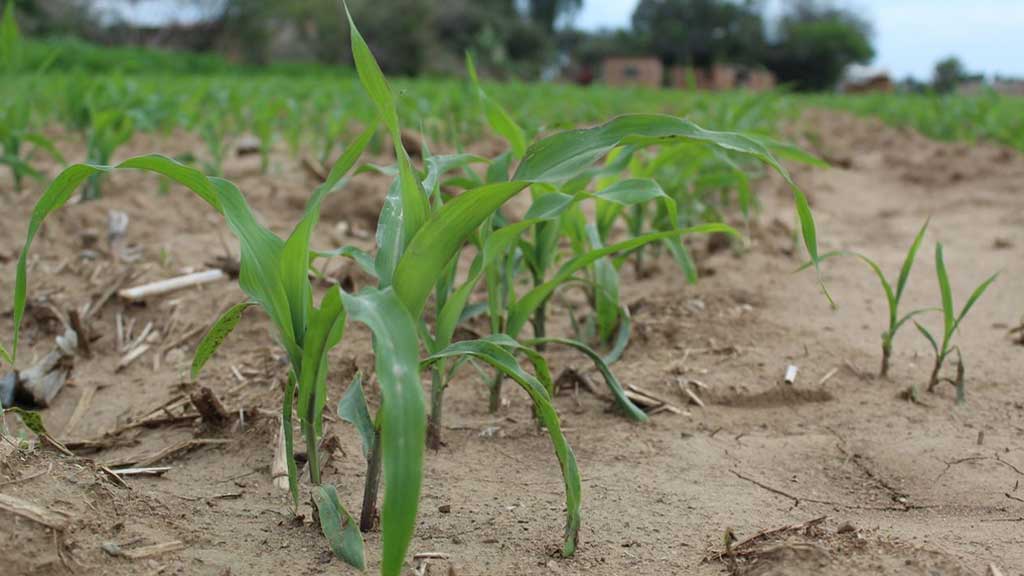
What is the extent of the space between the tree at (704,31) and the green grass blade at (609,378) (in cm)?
3214

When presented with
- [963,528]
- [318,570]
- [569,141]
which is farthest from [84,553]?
[963,528]

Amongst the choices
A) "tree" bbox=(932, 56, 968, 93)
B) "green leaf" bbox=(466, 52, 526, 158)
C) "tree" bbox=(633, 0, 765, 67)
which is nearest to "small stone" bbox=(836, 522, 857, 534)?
"green leaf" bbox=(466, 52, 526, 158)

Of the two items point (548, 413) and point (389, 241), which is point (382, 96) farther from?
point (548, 413)

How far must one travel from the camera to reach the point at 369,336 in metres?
2.12

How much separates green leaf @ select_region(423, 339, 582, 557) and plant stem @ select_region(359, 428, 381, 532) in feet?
0.45

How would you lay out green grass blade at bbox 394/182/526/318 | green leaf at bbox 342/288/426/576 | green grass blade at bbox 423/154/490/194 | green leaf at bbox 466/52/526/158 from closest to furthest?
green leaf at bbox 342/288/426/576, green grass blade at bbox 394/182/526/318, green grass blade at bbox 423/154/490/194, green leaf at bbox 466/52/526/158

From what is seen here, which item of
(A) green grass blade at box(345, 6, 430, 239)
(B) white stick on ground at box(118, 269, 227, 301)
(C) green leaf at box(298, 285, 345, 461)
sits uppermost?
(A) green grass blade at box(345, 6, 430, 239)

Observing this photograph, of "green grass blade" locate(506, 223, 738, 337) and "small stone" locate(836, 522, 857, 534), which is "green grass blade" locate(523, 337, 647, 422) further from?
"small stone" locate(836, 522, 857, 534)

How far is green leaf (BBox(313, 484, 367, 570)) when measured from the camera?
45.2 inches

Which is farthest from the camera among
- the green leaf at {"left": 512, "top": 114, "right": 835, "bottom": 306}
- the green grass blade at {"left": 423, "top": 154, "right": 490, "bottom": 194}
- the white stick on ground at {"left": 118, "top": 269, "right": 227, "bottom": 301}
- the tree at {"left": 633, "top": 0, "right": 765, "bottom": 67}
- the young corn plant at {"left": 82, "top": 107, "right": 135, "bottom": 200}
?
the tree at {"left": 633, "top": 0, "right": 765, "bottom": 67}

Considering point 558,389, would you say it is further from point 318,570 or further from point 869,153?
point 869,153

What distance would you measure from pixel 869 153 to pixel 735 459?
5.60m

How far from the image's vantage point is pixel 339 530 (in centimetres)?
117

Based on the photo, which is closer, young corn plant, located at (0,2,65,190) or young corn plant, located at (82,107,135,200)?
young corn plant, located at (0,2,65,190)
